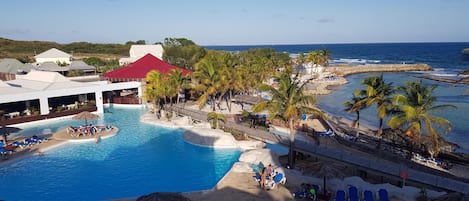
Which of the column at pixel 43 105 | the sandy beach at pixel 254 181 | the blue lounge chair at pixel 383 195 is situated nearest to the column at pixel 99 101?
the column at pixel 43 105

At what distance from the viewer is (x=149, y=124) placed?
1154 inches

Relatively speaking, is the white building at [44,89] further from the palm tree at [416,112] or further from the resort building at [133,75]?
the palm tree at [416,112]

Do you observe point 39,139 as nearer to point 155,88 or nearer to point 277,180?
point 155,88

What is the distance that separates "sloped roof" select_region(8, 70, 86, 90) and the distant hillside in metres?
66.8

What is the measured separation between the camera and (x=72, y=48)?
110 meters

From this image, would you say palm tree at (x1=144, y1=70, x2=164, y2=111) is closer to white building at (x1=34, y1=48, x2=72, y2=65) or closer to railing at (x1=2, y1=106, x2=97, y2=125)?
railing at (x1=2, y1=106, x2=97, y2=125)

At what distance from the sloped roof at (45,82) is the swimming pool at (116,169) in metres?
11.7

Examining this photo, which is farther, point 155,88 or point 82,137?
point 155,88

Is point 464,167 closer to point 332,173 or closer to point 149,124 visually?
point 332,173

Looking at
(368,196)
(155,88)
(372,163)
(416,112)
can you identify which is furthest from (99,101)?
(416,112)

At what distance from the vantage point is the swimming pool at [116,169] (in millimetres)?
16562

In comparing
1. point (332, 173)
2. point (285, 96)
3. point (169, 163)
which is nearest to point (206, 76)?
point (169, 163)

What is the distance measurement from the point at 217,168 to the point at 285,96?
5690 mm

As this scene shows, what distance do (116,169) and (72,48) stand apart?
104069 mm
